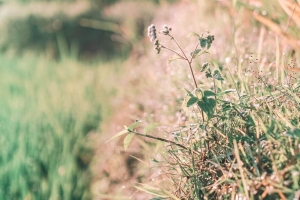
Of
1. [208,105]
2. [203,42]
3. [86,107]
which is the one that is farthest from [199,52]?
[86,107]

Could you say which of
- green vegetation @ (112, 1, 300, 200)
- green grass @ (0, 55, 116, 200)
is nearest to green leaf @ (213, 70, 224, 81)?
green vegetation @ (112, 1, 300, 200)

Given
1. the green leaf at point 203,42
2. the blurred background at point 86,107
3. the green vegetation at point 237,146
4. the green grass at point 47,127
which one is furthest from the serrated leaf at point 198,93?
the green grass at point 47,127

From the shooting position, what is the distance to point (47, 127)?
2529mm

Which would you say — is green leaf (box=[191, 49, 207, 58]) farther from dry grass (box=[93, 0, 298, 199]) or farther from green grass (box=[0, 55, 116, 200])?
green grass (box=[0, 55, 116, 200])

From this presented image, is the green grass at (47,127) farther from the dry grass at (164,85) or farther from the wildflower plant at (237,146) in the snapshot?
the wildflower plant at (237,146)

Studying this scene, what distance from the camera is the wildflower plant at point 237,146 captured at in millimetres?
790

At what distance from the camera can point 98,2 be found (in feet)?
27.7

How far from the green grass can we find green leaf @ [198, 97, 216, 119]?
3.97 ft

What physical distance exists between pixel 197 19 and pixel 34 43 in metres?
4.31

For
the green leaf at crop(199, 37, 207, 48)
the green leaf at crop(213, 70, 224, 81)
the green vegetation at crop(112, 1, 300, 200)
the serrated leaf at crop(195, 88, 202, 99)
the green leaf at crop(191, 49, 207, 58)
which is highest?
the green leaf at crop(199, 37, 207, 48)

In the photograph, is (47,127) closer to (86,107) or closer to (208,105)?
(86,107)

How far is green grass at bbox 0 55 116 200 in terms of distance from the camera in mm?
1973

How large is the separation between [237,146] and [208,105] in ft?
0.36

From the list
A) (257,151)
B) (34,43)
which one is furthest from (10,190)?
(34,43)
